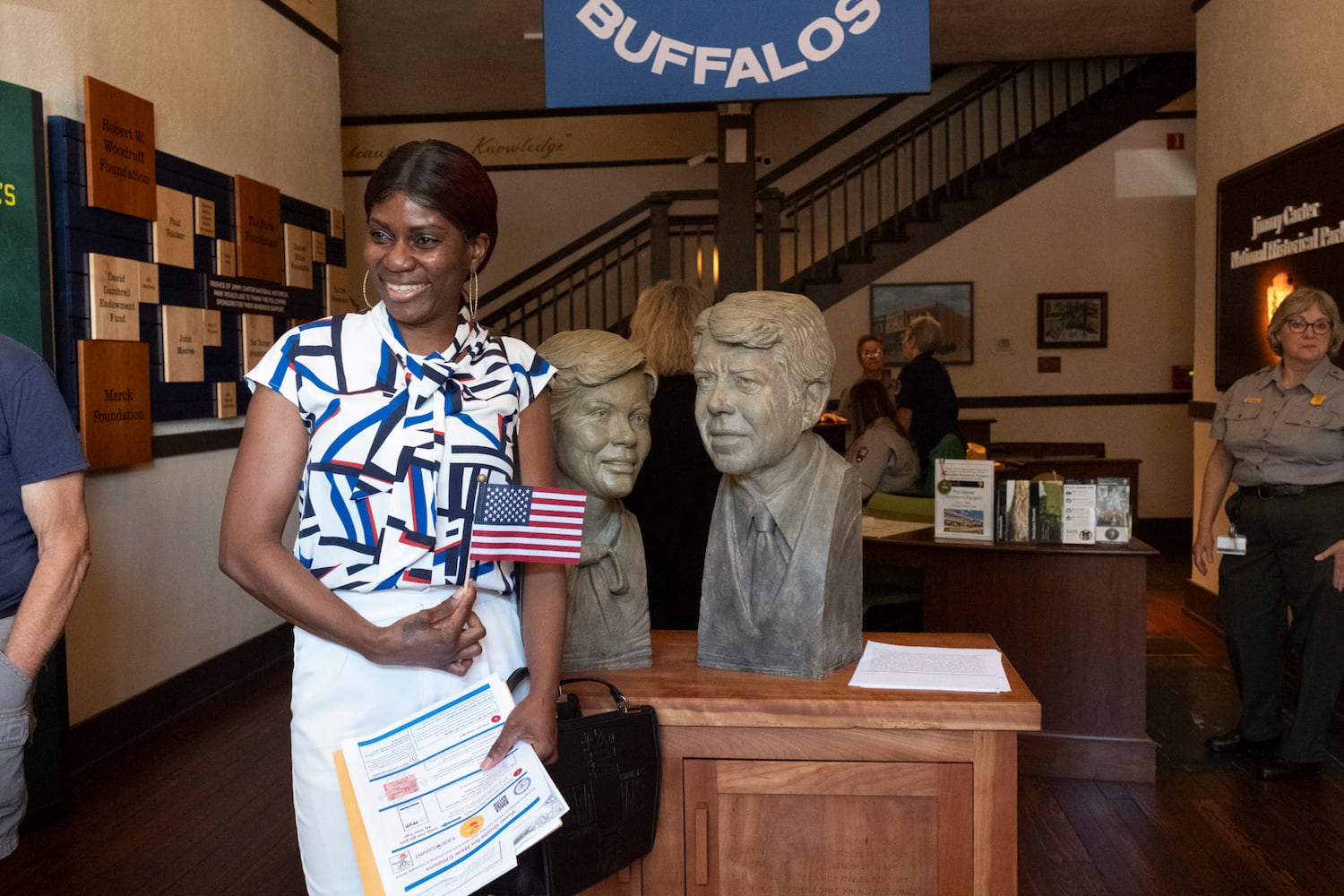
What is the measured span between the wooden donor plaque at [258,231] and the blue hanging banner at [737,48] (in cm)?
256

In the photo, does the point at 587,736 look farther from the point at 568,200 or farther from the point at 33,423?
the point at 568,200

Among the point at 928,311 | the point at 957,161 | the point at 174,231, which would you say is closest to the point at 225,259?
the point at 174,231

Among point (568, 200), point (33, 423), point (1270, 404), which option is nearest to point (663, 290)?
point (33, 423)

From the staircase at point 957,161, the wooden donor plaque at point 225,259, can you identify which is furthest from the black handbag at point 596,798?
the staircase at point 957,161

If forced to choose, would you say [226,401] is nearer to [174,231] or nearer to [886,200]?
[174,231]

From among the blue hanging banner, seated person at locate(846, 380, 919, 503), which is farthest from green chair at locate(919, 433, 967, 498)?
the blue hanging banner

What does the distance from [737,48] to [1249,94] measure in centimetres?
364

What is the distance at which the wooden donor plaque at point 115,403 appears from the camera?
3.84 metres

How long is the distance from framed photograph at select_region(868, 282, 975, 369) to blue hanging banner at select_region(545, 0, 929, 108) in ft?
22.3

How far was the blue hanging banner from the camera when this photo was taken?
291 cm

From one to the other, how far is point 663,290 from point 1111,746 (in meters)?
2.28

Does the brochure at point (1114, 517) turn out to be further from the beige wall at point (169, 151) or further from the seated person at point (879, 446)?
the beige wall at point (169, 151)

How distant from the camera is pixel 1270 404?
12.8 feet

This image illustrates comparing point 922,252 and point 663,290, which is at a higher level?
point 922,252
